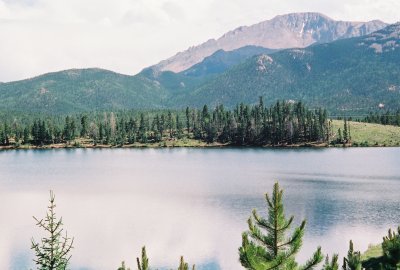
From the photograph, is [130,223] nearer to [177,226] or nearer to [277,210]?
[177,226]

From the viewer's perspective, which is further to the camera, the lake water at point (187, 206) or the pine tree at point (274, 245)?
the lake water at point (187, 206)

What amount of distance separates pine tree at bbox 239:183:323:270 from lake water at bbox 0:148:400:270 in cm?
4868

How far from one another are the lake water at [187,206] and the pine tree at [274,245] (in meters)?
48.7

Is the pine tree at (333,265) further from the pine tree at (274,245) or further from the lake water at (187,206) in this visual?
the lake water at (187,206)

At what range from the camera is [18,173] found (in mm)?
175250

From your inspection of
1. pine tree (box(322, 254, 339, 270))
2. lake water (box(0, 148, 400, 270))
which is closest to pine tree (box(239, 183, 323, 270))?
pine tree (box(322, 254, 339, 270))

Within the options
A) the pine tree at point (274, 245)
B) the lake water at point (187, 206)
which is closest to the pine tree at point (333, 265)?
the pine tree at point (274, 245)

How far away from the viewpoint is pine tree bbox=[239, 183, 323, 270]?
685 inches

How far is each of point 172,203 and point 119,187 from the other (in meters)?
33.8

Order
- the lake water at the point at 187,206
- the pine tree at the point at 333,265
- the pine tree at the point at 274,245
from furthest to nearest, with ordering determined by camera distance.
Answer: the lake water at the point at 187,206 → the pine tree at the point at 333,265 → the pine tree at the point at 274,245

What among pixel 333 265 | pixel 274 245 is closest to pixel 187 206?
pixel 333 265

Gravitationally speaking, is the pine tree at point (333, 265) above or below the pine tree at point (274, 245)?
below

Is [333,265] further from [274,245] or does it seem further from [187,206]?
[187,206]

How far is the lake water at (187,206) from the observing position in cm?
7350
